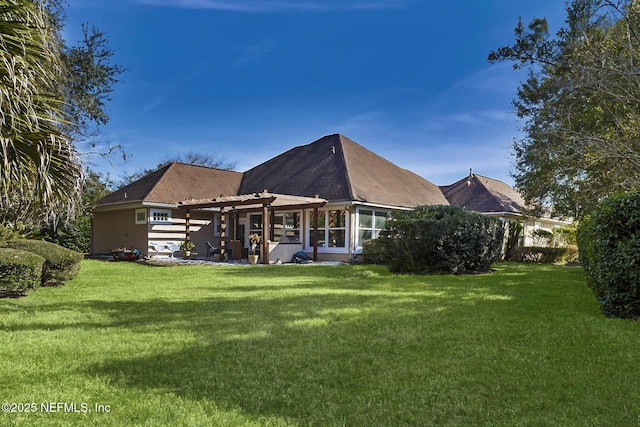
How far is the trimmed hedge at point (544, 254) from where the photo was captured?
69.4 feet

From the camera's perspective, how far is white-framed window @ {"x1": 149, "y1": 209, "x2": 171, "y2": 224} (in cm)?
2108

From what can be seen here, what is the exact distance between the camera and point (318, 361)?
4.27 metres

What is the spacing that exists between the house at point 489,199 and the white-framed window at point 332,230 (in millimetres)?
8644

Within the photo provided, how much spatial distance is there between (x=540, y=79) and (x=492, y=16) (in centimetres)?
382

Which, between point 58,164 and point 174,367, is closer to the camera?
point 174,367

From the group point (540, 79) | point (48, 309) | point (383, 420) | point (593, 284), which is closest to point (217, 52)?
point (540, 79)

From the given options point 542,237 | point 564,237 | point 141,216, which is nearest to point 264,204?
point 141,216

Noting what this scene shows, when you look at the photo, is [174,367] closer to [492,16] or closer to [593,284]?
[593,284]

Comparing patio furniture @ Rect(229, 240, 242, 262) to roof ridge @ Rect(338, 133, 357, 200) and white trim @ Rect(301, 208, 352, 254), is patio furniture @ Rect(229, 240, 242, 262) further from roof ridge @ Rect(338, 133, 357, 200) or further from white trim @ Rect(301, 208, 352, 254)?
roof ridge @ Rect(338, 133, 357, 200)

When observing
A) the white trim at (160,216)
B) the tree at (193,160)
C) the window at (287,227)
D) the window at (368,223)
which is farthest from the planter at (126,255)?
the tree at (193,160)

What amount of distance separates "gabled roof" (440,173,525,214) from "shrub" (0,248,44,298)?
22.0m

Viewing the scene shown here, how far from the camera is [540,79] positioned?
699 inches

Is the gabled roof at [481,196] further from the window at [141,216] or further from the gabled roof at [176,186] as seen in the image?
the window at [141,216]

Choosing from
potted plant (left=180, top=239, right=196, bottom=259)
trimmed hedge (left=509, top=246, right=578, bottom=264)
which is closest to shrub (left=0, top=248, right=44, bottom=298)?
potted plant (left=180, top=239, right=196, bottom=259)
